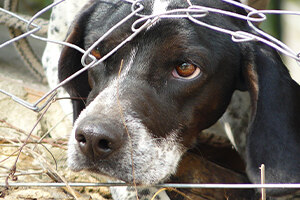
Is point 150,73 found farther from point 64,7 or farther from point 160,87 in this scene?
point 64,7

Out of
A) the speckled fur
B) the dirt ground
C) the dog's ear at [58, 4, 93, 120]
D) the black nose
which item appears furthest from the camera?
the dog's ear at [58, 4, 93, 120]

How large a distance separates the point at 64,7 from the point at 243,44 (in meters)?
1.83

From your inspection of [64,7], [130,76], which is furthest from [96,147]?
[64,7]

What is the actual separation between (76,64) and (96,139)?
115cm

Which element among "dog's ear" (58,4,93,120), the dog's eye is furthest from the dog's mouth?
"dog's ear" (58,4,93,120)

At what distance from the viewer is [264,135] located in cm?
271

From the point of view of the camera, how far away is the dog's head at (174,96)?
241 centimetres

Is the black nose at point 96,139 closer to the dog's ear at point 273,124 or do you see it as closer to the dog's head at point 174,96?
the dog's head at point 174,96

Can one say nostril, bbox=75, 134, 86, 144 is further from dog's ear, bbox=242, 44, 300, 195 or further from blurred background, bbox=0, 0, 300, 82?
blurred background, bbox=0, 0, 300, 82

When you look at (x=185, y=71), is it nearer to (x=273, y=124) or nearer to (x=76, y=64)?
(x=273, y=124)

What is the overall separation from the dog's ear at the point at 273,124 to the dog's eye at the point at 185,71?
1.22ft

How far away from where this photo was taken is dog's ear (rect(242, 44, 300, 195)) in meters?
2.65

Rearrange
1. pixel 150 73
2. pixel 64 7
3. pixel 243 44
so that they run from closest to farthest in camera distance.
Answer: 1. pixel 150 73
2. pixel 243 44
3. pixel 64 7

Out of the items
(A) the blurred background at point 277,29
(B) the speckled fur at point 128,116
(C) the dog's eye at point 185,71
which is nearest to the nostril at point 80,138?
(B) the speckled fur at point 128,116
